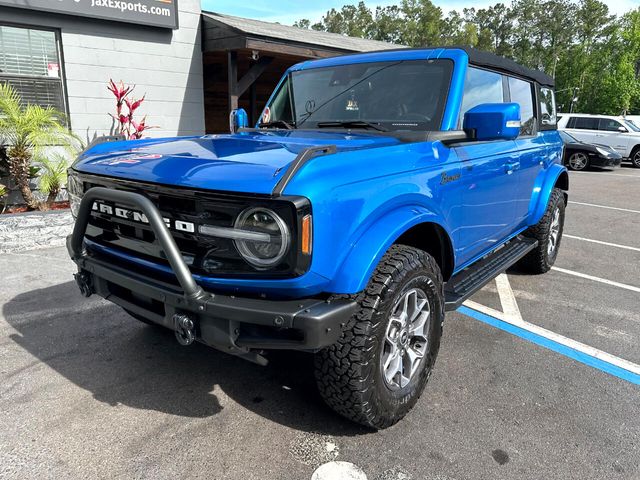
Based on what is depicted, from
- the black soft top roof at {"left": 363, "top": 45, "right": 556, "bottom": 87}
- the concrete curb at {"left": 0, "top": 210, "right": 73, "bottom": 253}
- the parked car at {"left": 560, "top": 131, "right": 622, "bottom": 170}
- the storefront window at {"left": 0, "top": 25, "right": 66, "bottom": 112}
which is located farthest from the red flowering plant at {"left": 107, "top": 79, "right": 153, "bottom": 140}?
the parked car at {"left": 560, "top": 131, "right": 622, "bottom": 170}

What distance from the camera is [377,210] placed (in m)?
2.26

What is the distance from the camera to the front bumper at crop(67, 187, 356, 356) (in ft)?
6.38

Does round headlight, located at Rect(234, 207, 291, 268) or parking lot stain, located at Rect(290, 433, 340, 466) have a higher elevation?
round headlight, located at Rect(234, 207, 291, 268)

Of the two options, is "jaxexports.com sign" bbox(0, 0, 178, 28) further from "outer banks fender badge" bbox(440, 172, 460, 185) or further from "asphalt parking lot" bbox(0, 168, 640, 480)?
"outer banks fender badge" bbox(440, 172, 460, 185)

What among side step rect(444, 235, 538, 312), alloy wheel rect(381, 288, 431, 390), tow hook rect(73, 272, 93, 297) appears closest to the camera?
alloy wheel rect(381, 288, 431, 390)

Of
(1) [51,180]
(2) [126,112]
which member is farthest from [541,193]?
(2) [126,112]

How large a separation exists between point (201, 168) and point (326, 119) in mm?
1543

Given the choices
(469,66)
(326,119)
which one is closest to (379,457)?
(326,119)

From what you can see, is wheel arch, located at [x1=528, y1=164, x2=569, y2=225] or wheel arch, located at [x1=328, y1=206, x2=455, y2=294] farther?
wheel arch, located at [x1=528, y1=164, x2=569, y2=225]

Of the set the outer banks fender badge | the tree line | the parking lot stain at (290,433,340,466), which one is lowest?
the parking lot stain at (290,433,340,466)

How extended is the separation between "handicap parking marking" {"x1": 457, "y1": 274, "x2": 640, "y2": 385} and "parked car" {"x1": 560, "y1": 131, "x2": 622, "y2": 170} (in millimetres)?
13596

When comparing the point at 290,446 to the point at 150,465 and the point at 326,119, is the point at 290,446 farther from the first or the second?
the point at 326,119

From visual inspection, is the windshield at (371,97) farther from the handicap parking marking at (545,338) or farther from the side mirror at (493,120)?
the handicap parking marking at (545,338)

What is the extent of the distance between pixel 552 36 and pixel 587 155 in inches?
2574
